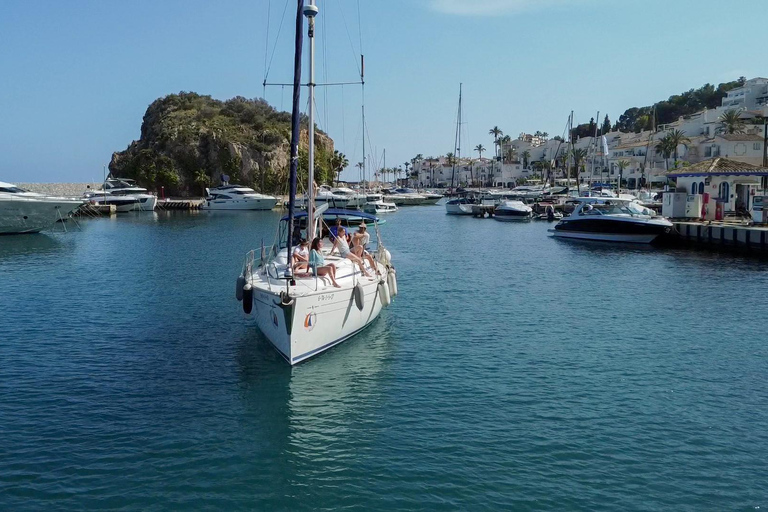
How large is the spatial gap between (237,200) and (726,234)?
70188 mm

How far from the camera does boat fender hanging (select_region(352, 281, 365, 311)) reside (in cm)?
1800

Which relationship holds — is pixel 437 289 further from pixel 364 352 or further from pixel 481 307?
pixel 364 352

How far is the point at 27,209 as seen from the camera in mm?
52969

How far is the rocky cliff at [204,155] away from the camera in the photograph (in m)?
115

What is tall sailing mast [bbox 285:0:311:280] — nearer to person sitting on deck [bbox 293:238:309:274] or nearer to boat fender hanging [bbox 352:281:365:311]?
person sitting on deck [bbox 293:238:309:274]

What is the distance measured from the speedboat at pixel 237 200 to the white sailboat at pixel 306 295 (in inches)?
3051

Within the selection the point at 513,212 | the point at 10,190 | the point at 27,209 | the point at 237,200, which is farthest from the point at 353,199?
the point at 10,190

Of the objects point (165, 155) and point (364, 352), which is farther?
point (165, 155)

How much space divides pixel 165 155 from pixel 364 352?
106m

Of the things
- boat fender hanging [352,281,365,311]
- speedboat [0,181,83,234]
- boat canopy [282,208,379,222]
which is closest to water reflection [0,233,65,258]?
speedboat [0,181,83,234]

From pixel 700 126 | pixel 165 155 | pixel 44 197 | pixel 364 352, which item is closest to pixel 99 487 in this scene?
pixel 364 352

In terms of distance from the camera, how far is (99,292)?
1105 inches

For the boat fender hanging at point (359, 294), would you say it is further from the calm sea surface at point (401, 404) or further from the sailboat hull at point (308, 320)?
the calm sea surface at point (401, 404)

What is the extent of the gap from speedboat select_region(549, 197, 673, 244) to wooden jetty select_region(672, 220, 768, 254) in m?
1.37
